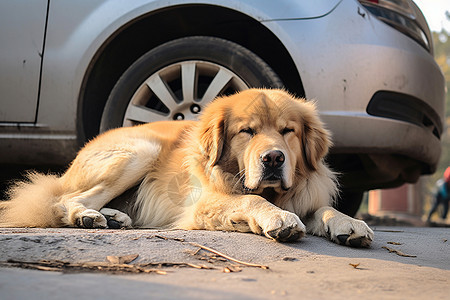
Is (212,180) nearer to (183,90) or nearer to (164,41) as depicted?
(183,90)

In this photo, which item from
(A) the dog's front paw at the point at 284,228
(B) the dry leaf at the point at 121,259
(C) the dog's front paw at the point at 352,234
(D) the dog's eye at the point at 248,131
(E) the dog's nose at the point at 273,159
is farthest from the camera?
(D) the dog's eye at the point at 248,131

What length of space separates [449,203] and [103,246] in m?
16.3

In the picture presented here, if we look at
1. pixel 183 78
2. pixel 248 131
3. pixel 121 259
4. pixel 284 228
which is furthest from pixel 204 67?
pixel 121 259

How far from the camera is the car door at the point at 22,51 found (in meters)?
4.09

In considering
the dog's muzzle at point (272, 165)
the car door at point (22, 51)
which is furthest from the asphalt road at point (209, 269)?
the car door at point (22, 51)

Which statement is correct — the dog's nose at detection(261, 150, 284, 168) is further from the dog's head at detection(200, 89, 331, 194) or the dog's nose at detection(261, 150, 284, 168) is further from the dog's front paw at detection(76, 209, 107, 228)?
the dog's front paw at detection(76, 209, 107, 228)

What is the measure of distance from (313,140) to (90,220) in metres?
1.45

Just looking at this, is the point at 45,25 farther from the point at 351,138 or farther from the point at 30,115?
the point at 351,138

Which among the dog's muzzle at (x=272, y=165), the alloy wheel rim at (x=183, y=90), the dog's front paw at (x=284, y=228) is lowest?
the dog's front paw at (x=284, y=228)

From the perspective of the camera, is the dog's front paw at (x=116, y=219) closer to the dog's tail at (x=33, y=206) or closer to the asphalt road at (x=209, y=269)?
the dog's tail at (x=33, y=206)

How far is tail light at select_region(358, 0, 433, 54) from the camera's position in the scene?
Result: 3957mm

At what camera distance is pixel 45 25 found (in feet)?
13.4

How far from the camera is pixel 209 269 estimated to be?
207 cm

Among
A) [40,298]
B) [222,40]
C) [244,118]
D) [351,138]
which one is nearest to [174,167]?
[244,118]
